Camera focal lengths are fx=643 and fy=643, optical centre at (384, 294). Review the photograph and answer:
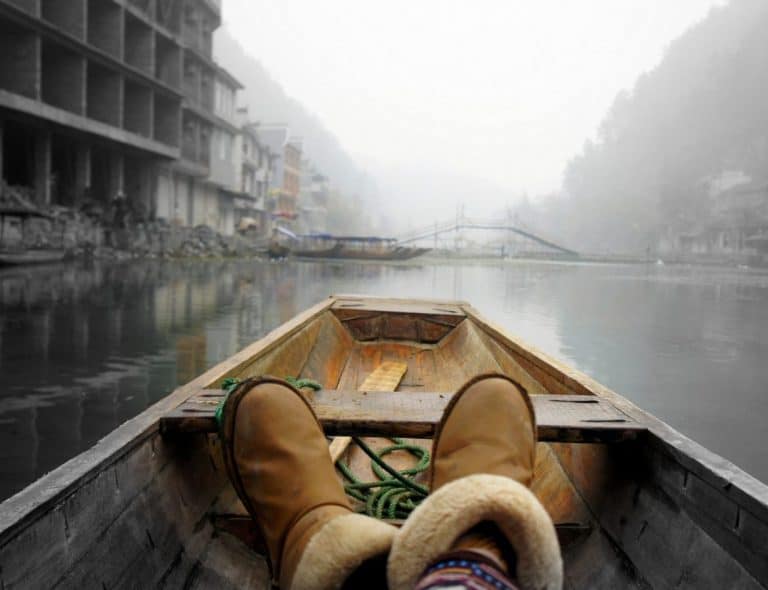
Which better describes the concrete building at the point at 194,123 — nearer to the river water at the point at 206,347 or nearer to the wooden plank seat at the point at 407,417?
the river water at the point at 206,347

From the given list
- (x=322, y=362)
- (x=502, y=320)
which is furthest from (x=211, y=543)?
(x=502, y=320)

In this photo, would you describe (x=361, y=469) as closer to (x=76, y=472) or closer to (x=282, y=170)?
(x=76, y=472)

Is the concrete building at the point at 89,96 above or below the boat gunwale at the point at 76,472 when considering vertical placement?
above

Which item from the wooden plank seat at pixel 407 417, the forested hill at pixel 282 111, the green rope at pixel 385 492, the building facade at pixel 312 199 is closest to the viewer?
the wooden plank seat at pixel 407 417

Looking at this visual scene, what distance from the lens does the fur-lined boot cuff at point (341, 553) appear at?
132 cm

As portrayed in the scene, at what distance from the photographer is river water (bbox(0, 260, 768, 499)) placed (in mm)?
5316

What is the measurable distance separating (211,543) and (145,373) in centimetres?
495

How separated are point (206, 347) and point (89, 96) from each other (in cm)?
2079

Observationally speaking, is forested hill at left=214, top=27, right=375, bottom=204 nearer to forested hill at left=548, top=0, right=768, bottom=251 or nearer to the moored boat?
forested hill at left=548, top=0, right=768, bottom=251

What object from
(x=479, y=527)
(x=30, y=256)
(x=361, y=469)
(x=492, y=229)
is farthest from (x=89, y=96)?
(x=492, y=229)

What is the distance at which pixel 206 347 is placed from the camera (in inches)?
333

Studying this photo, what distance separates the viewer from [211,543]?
2344 mm

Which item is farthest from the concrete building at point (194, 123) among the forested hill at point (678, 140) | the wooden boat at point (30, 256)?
the forested hill at point (678, 140)

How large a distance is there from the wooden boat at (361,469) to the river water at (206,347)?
2037mm
